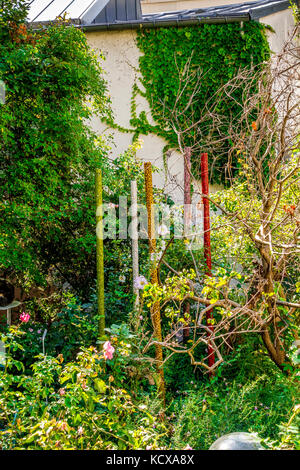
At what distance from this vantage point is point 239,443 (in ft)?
7.53

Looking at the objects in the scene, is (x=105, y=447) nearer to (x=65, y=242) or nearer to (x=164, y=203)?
(x=65, y=242)

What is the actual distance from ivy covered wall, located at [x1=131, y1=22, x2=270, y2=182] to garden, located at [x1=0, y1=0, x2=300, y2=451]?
10.8 feet

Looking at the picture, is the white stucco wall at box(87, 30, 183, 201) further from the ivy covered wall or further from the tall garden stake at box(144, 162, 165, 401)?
the tall garden stake at box(144, 162, 165, 401)

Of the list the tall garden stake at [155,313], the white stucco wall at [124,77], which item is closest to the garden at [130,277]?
the tall garden stake at [155,313]

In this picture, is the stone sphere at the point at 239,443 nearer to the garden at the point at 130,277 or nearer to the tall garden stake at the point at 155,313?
the garden at the point at 130,277

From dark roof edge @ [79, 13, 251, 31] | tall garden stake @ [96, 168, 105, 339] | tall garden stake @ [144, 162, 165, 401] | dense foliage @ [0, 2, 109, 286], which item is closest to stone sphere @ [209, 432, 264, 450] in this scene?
tall garden stake @ [144, 162, 165, 401]

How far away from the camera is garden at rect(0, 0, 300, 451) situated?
9.68 ft

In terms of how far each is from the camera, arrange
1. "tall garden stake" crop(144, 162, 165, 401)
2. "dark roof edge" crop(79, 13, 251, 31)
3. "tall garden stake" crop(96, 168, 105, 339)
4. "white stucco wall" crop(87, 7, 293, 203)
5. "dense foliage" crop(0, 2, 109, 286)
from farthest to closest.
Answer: "white stucco wall" crop(87, 7, 293, 203)
"dark roof edge" crop(79, 13, 251, 31)
"dense foliage" crop(0, 2, 109, 286)
"tall garden stake" crop(96, 168, 105, 339)
"tall garden stake" crop(144, 162, 165, 401)

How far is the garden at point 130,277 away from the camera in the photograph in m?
2.95

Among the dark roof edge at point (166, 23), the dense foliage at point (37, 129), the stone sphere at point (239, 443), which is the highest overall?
the dark roof edge at point (166, 23)

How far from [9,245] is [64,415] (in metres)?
1.97

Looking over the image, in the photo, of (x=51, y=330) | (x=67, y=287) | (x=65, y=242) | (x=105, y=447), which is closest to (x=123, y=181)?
(x=65, y=242)

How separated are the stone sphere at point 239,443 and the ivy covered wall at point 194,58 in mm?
6236

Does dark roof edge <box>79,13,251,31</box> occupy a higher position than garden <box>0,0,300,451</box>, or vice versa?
dark roof edge <box>79,13,251,31</box>
